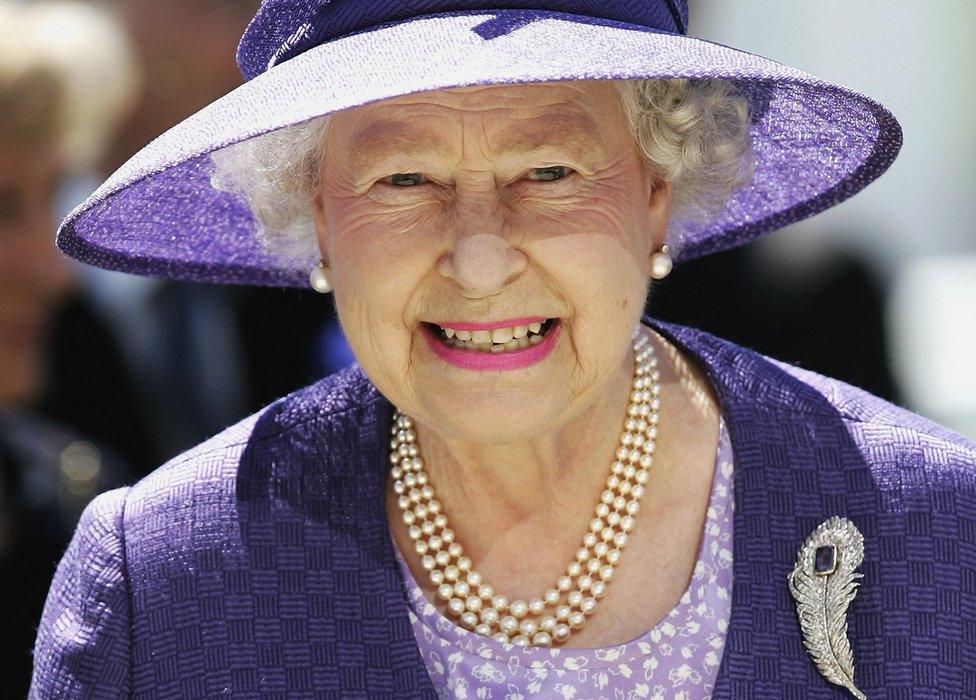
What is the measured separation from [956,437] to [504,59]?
1.06 metres

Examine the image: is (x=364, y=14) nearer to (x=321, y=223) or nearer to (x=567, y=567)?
(x=321, y=223)

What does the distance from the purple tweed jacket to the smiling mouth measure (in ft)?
1.15

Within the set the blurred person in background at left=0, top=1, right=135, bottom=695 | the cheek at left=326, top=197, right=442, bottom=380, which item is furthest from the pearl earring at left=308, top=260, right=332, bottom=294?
the blurred person in background at left=0, top=1, right=135, bottom=695

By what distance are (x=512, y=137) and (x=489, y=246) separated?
0.16 meters

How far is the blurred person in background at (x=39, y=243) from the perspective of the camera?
3.99 m

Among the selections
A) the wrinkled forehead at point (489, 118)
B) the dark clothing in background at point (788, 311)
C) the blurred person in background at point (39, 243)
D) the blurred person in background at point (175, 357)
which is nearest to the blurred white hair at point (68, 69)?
the blurred person in background at point (39, 243)

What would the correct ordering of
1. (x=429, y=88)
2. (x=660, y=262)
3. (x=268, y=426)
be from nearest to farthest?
(x=429, y=88)
(x=660, y=262)
(x=268, y=426)

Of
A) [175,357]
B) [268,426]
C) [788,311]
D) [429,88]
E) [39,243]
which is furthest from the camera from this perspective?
[788,311]

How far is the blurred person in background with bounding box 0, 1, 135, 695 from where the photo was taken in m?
3.99

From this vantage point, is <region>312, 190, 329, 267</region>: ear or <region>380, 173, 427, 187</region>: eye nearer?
<region>380, 173, 427, 187</region>: eye

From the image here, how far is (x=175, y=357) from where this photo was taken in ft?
15.3

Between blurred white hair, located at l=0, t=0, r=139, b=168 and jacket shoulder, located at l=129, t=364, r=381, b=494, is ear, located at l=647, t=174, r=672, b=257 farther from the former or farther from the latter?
blurred white hair, located at l=0, t=0, r=139, b=168

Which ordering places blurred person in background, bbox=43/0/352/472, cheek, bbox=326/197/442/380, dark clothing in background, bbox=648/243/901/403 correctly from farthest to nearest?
dark clothing in background, bbox=648/243/901/403, blurred person in background, bbox=43/0/352/472, cheek, bbox=326/197/442/380

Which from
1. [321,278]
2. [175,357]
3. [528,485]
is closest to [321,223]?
[321,278]
